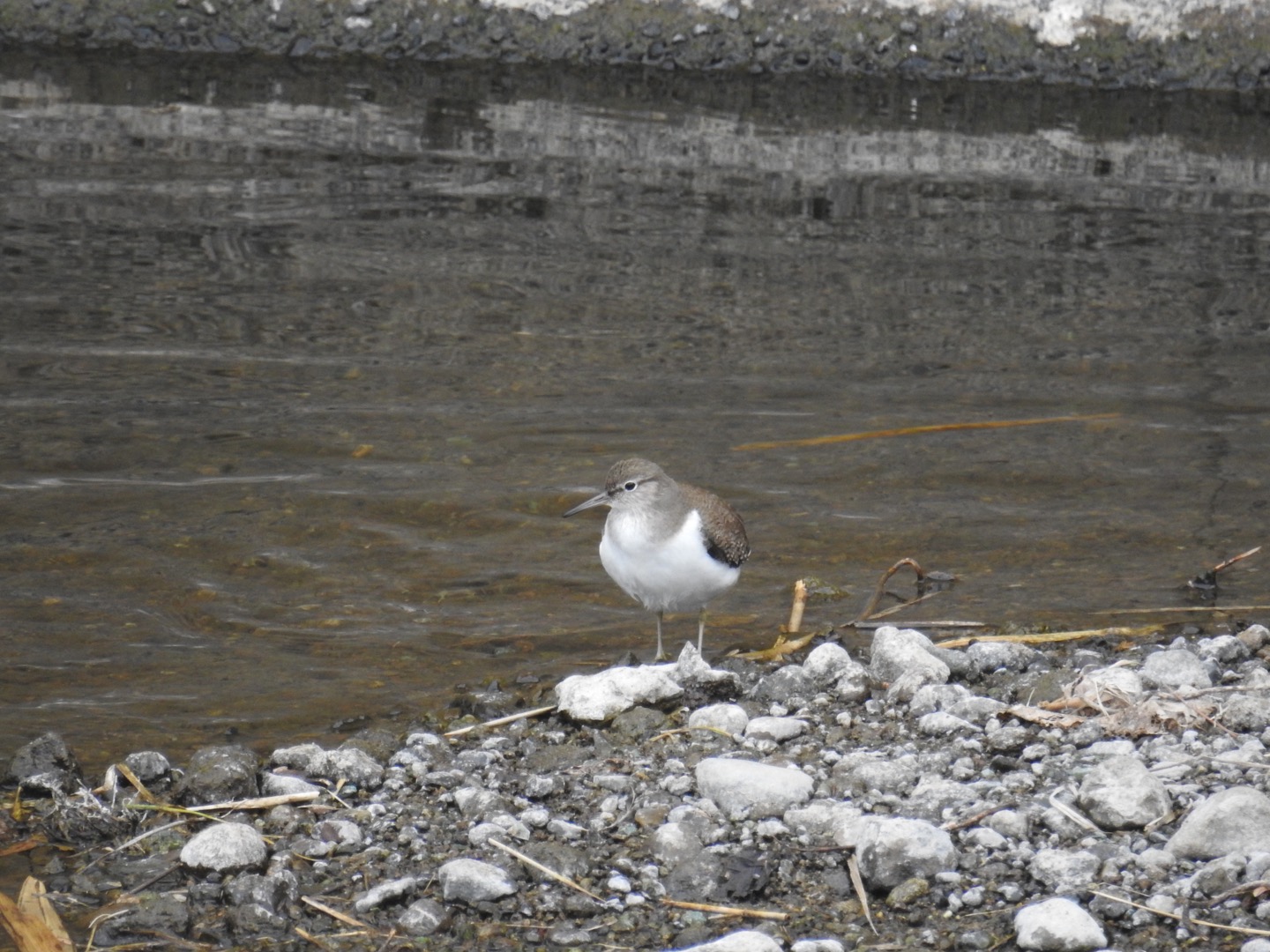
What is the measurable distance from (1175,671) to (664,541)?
2009 millimetres

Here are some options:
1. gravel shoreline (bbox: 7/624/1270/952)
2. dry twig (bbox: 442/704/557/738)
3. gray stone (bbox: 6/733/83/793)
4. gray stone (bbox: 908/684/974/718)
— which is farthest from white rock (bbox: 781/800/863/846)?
gray stone (bbox: 6/733/83/793)

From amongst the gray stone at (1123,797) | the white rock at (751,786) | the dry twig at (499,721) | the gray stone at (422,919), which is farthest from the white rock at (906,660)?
the gray stone at (422,919)

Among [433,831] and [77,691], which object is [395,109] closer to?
[77,691]

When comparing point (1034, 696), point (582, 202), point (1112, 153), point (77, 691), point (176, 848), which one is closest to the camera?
point (176, 848)

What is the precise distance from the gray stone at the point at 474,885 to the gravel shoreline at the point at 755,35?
1457cm

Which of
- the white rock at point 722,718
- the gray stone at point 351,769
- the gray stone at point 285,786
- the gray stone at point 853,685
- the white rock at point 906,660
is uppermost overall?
the white rock at point 906,660

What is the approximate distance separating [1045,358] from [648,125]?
669 centimetres

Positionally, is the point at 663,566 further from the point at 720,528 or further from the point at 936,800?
the point at 936,800

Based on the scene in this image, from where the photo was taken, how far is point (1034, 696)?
588 centimetres

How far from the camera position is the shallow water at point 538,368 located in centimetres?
715

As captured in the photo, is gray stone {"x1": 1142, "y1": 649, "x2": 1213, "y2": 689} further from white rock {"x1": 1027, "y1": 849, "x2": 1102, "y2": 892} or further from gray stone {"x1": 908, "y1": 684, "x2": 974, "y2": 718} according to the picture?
white rock {"x1": 1027, "y1": 849, "x2": 1102, "y2": 892}

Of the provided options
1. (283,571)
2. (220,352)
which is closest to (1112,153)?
(220,352)

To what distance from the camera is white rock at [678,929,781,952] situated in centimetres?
423

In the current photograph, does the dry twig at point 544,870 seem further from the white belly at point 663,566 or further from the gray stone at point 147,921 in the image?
the white belly at point 663,566
